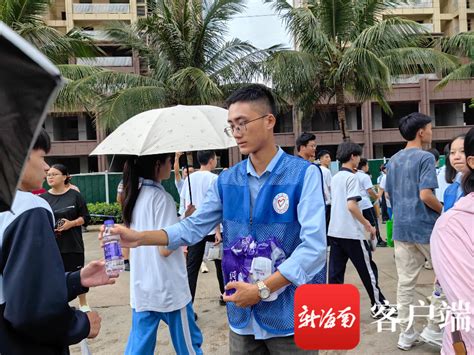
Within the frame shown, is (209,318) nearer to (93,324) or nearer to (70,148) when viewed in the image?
(93,324)

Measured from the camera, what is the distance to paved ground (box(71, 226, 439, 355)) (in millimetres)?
3693

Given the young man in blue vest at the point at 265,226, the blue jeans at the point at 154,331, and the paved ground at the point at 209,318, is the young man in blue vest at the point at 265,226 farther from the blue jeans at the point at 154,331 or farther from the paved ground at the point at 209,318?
the paved ground at the point at 209,318

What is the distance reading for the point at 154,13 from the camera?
1217cm

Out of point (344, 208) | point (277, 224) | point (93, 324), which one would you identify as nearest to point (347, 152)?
point (344, 208)

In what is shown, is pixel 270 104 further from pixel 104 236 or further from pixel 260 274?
pixel 104 236

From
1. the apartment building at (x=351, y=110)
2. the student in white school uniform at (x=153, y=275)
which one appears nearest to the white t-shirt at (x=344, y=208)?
the student in white school uniform at (x=153, y=275)

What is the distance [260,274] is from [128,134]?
154 centimetres

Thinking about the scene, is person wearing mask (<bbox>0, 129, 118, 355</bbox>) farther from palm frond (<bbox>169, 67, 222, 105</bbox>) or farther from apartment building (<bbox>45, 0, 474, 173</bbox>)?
apartment building (<bbox>45, 0, 474, 173</bbox>)

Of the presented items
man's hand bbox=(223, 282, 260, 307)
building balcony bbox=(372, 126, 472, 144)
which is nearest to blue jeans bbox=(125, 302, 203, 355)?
man's hand bbox=(223, 282, 260, 307)

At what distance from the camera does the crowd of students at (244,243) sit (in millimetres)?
1355

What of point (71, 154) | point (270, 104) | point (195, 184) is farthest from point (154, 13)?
point (71, 154)

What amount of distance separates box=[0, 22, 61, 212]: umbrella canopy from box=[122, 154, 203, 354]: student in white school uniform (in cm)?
197

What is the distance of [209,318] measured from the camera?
177 inches

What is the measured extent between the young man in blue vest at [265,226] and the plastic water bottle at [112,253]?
1.8 inches
